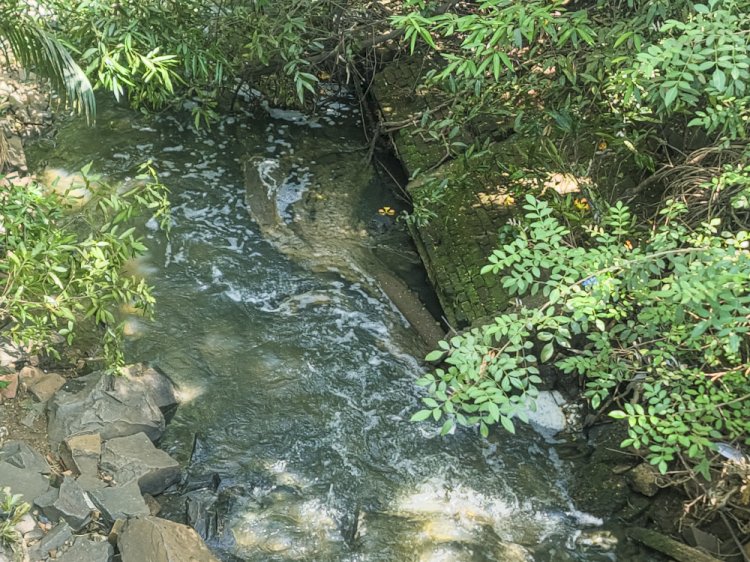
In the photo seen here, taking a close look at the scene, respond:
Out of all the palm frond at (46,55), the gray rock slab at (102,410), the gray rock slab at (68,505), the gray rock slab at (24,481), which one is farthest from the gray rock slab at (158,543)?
the palm frond at (46,55)

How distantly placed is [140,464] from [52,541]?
32.0 inches

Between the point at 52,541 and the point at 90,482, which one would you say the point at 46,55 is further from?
the point at 52,541

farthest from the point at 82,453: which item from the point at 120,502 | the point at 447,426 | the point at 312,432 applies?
the point at 447,426

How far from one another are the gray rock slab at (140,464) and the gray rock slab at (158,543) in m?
0.47

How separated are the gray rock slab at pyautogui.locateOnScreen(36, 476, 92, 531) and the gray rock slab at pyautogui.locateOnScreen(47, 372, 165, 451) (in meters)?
0.54

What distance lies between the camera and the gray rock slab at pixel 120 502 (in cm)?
433

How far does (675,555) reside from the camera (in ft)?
14.6

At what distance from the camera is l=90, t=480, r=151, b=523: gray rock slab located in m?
4.33

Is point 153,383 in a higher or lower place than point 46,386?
lower

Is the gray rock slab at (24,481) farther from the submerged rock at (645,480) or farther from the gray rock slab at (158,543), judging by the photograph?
the submerged rock at (645,480)

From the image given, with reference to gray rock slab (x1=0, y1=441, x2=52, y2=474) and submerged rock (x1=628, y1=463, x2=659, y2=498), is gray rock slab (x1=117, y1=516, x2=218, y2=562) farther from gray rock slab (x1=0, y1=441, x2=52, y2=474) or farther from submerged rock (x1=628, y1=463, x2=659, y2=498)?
submerged rock (x1=628, y1=463, x2=659, y2=498)

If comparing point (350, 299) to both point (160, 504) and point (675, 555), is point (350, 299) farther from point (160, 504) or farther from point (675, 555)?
point (675, 555)

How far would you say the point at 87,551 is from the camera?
3.97m

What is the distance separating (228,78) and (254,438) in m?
4.43
